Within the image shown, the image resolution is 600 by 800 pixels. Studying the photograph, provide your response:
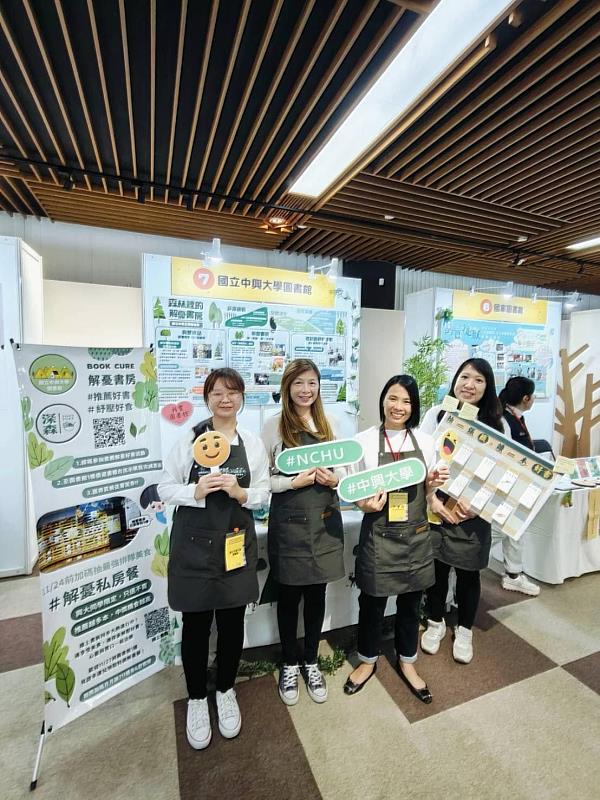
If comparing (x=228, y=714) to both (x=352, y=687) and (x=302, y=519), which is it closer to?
(x=352, y=687)

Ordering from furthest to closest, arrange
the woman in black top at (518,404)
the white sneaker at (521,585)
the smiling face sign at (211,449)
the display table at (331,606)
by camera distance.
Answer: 1. the white sneaker at (521,585)
2. the woman in black top at (518,404)
3. the display table at (331,606)
4. the smiling face sign at (211,449)

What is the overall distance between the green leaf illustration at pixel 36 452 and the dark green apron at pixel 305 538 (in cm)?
102

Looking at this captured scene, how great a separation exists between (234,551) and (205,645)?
1.62 ft

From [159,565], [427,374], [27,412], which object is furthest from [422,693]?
[427,374]

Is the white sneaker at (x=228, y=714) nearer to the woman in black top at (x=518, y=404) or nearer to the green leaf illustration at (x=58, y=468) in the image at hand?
the green leaf illustration at (x=58, y=468)

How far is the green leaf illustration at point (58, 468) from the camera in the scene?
5.47 ft

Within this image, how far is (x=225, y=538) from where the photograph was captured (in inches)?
66.6

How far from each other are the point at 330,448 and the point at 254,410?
2683 mm

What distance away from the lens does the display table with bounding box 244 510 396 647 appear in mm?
2282

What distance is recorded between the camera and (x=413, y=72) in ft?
6.82

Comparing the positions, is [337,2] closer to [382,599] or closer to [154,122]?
[154,122]

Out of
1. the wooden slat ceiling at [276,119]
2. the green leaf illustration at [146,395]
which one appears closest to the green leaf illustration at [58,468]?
the green leaf illustration at [146,395]

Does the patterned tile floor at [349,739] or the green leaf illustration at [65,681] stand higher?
the green leaf illustration at [65,681]

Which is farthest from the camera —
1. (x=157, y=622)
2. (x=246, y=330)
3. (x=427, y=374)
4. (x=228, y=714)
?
(x=427, y=374)
